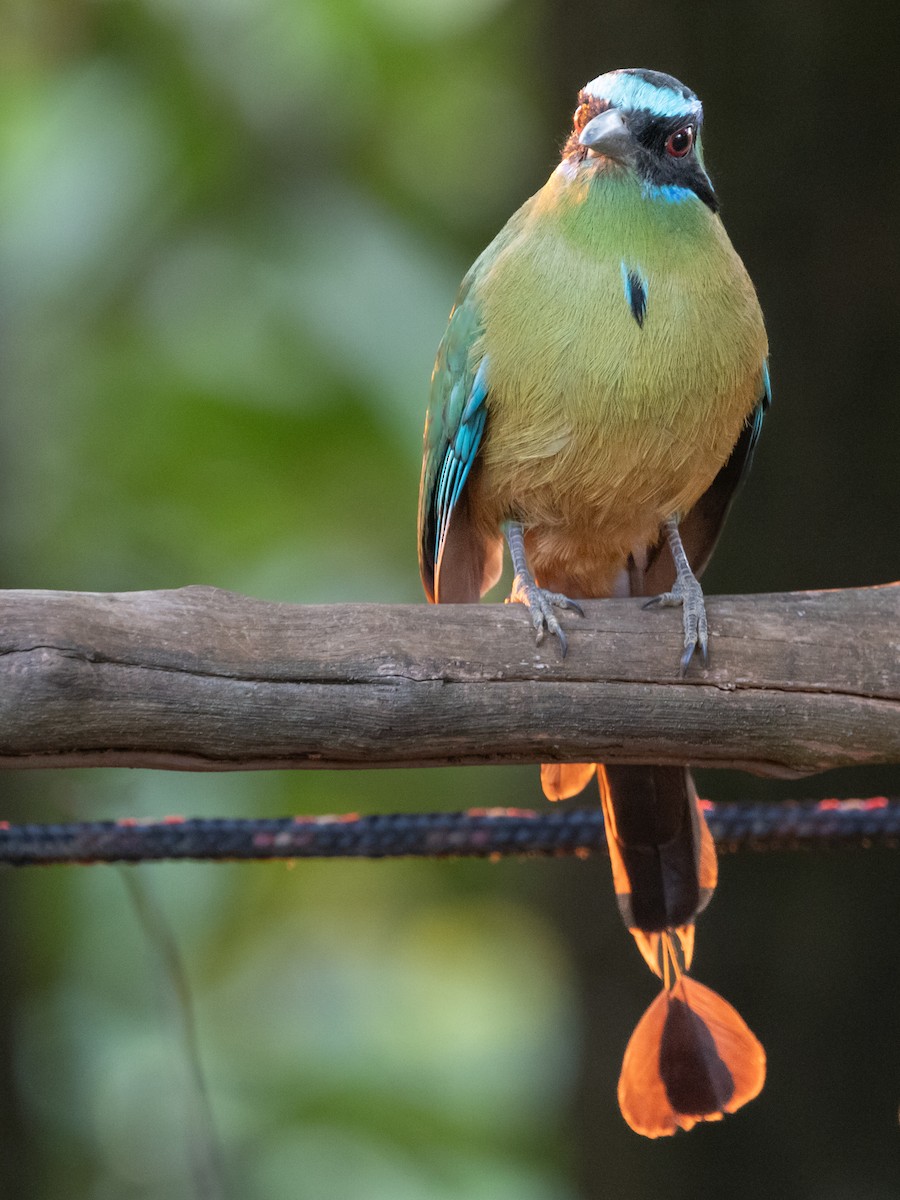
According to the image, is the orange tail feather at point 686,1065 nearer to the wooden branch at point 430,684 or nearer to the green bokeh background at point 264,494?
the wooden branch at point 430,684

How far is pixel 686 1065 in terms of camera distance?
2.67 m

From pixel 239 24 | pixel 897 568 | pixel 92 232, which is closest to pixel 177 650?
pixel 897 568

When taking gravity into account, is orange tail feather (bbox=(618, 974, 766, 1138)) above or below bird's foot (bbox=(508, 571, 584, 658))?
below

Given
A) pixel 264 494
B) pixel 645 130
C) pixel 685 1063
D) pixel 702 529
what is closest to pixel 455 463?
pixel 702 529

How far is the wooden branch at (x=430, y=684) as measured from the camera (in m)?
1.98

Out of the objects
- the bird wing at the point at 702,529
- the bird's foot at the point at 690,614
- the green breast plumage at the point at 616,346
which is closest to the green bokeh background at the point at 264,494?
the bird wing at the point at 702,529

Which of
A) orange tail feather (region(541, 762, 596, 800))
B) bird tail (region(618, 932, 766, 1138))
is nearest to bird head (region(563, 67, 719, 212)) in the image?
orange tail feather (region(541, 762, 596, 800))

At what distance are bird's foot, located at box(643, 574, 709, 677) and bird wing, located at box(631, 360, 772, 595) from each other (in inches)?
20.9

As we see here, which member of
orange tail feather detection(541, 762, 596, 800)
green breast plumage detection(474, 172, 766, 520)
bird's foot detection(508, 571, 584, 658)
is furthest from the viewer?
orange tail feather detection(541, 762, 596, 800)

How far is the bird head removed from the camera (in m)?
2.62

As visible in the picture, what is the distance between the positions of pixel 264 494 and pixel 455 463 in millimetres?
2738

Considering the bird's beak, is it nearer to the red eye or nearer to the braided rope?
the red eye

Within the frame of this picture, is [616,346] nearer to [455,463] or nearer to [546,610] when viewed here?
[455,463]

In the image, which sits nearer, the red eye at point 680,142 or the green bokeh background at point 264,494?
the red eye at point 680,142
